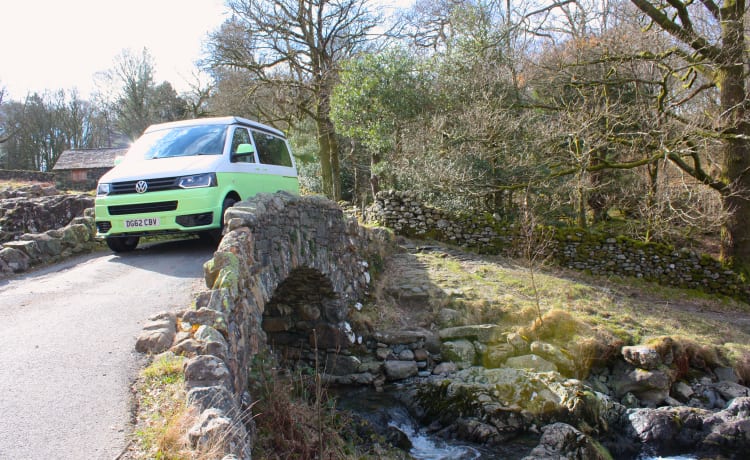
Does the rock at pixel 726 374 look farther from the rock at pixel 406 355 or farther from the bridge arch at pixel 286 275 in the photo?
the bridge arch at pixel 286 275

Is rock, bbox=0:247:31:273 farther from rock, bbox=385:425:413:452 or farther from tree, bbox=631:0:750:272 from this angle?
tree, bbox=631:0:750:272

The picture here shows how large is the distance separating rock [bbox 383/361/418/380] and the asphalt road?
4151mm

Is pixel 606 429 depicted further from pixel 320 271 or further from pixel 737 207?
pixel 737 207

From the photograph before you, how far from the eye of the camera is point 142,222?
745cm

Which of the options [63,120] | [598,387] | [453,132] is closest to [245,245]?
[598,387]

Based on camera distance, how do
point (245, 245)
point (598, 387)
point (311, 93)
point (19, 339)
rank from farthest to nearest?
1. point (311, 93)
2. point (598, 387)
3. point (245, 245)
4. point (19, 339)

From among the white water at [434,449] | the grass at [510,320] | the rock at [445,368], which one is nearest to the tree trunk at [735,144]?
the grass at [510,320]

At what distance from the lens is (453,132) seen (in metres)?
15.9

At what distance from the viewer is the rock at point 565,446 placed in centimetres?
750

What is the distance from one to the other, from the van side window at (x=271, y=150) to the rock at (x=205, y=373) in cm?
549

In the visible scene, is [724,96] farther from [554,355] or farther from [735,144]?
[554,355]

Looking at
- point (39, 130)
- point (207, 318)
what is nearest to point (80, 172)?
point (39, 130)

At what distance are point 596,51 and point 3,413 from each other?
15.7 m

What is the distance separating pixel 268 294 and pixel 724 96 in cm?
1314
